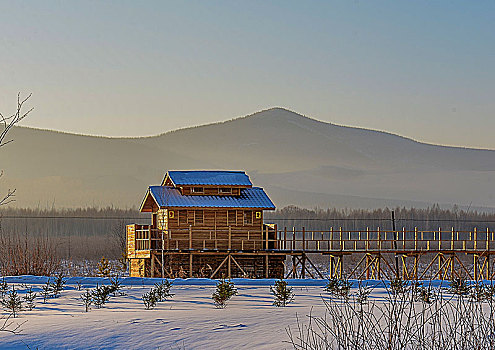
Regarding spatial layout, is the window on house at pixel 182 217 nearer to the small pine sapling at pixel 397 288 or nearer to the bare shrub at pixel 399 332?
the small pine sapling at pixel 397 288

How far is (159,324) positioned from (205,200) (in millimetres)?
24939

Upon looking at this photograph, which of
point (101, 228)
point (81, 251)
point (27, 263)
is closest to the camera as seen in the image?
point (27, 263)

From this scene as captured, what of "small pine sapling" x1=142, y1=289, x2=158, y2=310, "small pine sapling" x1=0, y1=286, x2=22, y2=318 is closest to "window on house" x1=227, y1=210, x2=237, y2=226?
"small pine sapling" x1=142, y1=289, x2=158, y2=310

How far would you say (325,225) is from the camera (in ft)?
302

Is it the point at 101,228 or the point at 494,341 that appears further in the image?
the point at 101,228

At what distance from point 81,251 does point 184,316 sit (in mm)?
50819

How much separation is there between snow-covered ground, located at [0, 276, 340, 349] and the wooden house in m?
19.6

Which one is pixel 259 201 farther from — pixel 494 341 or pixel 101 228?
pixel 101 228

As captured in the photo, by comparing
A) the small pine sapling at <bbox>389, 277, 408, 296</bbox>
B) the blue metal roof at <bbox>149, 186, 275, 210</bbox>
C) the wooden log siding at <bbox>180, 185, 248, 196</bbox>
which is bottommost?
the small pine sapling at <bbox>389, 277, 408, 296</bbox>

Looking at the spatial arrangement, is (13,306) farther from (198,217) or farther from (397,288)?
(198,217)

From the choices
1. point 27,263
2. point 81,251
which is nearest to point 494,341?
point 27,263

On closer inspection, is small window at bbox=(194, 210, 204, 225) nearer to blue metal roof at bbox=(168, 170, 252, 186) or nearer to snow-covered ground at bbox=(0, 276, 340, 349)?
blue metal roof at bbox=(168, 170, 252, 186)

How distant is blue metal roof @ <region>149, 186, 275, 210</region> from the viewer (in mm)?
36375

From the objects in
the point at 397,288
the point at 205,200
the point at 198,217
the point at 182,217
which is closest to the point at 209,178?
the point at 205,200
